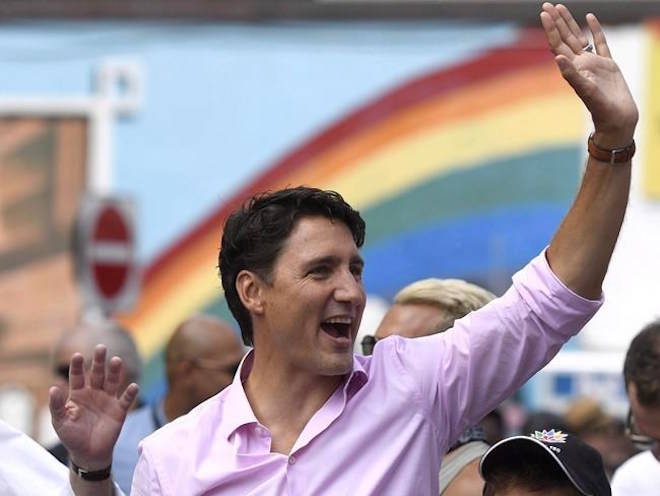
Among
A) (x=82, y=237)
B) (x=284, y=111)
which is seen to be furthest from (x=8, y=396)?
(x=284, y=111)

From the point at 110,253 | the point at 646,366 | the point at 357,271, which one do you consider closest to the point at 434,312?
the point at 646,366

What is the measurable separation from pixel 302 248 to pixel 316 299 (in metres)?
0.12

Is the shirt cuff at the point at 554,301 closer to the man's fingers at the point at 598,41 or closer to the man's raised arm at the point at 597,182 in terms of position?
the man's raised arm at the point at 597,182

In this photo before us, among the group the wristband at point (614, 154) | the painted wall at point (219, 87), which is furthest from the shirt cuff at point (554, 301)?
the painted wall at point (219, 87)

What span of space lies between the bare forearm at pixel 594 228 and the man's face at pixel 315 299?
1.40 feet

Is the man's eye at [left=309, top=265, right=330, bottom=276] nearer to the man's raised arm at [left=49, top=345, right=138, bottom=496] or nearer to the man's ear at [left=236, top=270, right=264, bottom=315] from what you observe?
the man's ear at [left=236, top=270, right=264, bottom=315]

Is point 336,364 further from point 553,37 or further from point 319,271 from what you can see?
point 553,37

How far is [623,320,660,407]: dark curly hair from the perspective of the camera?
14.0 feet

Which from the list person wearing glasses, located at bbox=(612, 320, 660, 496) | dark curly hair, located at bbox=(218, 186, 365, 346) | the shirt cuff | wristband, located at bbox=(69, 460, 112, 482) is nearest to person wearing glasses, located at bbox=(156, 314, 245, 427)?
person wearing glasses, located at bbox=(612, 320, 660, 496)

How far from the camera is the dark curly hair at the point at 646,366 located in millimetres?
4270

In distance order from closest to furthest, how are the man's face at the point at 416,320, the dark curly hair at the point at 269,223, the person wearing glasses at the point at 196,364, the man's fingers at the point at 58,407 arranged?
1. the dark curly hair at the point at 269,223
2. the man's fingers at the point at 58,407
3. the man's face at the point at 416,320
4. the person wearing glasses at the point at 196,364

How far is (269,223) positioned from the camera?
3480 mm

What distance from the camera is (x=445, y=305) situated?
4.45 metres

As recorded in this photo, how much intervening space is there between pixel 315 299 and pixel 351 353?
13 centimetres
